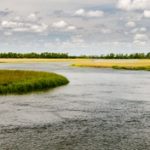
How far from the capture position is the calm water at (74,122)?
19547 mm

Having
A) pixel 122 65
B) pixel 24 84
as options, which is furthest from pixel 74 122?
pixel 122 65

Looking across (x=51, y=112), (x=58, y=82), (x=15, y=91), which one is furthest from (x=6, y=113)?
(x=58, y=82)

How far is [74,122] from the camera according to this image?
25.0m

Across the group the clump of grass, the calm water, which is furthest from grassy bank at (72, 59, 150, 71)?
the calm water

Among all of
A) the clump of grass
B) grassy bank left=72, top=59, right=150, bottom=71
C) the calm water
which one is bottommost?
grassy bank left=72, top=59, right=150, bottom=71

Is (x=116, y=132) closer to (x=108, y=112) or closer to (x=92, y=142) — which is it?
(x=92, y=142)

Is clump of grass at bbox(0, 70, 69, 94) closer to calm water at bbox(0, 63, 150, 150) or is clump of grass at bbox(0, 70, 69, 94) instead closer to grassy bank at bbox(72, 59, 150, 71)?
calm water at bbox(0, 63, 150, 150)

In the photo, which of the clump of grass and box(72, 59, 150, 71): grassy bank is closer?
the clump of grass

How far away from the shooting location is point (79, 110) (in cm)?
2986

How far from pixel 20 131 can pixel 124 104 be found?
44.0 feet

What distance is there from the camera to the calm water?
1955cm

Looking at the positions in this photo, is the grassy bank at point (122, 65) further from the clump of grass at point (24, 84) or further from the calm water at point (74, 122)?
the calm water at point (74, 122)

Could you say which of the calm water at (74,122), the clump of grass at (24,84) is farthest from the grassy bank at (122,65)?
the calm water at (74,122)

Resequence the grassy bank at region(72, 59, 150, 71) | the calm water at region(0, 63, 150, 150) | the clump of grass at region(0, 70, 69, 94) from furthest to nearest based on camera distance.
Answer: the grassy bank at region(72, 59, 150, 71), the clump of grass at region(0, 70, 69, 94), the calm water at region(0, 63, 150, 150)
